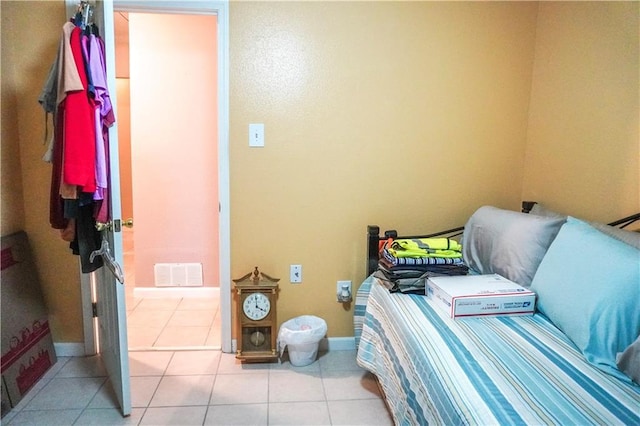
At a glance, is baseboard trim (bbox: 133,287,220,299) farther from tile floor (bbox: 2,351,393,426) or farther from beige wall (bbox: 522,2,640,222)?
beige wall (bbox: 522,2,640,222)

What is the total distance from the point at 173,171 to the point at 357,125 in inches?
64.4

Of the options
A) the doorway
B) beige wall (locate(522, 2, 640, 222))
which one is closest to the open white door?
the doorway

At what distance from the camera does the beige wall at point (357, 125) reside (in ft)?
6.61

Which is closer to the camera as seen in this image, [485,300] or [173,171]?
[485,300]

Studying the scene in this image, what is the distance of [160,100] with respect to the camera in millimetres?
2879

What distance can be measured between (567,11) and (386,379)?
203cm

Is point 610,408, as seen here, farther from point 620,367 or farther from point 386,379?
point 386,379

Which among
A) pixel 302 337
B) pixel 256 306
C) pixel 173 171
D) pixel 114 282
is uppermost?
pixel 173 171

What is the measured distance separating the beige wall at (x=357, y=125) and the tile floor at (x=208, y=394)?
0.33m

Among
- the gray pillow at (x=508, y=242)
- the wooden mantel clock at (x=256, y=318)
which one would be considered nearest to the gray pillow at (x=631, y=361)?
the gray pillow at (x=508, y=242)

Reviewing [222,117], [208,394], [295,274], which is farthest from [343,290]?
[222,117]

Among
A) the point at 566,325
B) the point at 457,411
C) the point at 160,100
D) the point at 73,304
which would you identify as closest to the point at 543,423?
the point at 457,411

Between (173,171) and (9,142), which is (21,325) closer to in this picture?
(9,142)

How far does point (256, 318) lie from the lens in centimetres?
213
